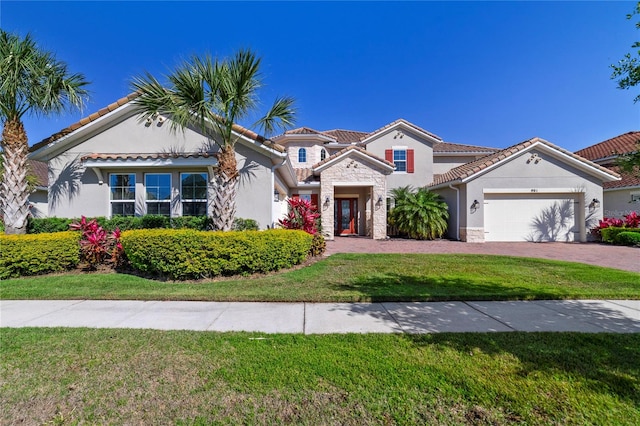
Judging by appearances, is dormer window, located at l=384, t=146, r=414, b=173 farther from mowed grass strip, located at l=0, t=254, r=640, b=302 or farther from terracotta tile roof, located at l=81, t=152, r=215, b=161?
terracotta tile roof, located at l=81, t=152, r=215, b=161

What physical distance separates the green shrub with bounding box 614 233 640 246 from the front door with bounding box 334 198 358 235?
13.7 meters

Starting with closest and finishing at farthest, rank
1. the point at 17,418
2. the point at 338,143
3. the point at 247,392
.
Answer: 1. the point at 17,418
2. the point at 247,392
3. the point at 338,143

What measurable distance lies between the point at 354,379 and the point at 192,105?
792 centimetres

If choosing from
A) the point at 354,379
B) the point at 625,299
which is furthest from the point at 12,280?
the point at 625,299

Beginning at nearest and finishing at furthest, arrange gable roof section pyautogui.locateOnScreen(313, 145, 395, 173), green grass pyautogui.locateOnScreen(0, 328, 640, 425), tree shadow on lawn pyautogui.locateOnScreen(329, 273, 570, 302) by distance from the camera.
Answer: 1. green grass pyautogui.locateOnScreen(0, 328, 640, 425)
2. tree shadow on lawn pyautogui.locateOnScreen(329, 273, 570, 302)
3. gable roof section pyautogui.locateOnScreen(313, 145, 395, 173)

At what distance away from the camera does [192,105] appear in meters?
7.79

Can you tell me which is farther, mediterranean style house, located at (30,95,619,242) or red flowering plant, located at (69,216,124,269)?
mediterranean style house, located at (30,95,619,242)

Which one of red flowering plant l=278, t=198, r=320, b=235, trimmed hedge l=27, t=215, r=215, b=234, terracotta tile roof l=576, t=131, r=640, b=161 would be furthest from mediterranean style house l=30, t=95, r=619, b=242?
terracotta tile roof l=576, t=131, r=640, b=161

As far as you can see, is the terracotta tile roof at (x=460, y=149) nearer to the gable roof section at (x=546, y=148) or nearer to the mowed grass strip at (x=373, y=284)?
the gable roof section at (x=546, y=148)

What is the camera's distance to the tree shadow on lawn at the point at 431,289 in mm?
5621

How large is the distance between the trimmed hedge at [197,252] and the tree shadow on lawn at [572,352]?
4.66m

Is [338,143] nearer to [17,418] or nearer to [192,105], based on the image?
[192,105]

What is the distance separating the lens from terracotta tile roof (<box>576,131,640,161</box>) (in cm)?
1969

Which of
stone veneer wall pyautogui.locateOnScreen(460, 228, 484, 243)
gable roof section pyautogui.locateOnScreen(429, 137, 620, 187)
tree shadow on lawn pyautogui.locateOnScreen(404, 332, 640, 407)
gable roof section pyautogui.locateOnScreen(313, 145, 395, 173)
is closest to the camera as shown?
tree shadow on lawn pyautogui.locateOnScreen(404, 332, 640, 407)
